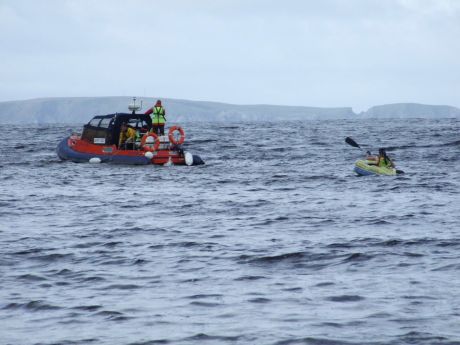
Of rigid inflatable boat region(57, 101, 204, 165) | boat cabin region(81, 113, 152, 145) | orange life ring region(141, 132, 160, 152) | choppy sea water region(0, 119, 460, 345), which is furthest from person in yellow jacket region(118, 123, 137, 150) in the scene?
choppy sea water region(0, 119, 460, 345)

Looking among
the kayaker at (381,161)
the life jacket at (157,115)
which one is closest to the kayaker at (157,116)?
the life jacket at (157,115)

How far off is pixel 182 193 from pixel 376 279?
1303 cm

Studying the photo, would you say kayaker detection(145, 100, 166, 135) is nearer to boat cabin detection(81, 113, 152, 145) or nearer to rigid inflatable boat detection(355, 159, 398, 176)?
boat cabin detection(81, 113, 152, 145)

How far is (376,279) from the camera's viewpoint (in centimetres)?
1223

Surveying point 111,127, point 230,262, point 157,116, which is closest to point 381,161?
point 157,116

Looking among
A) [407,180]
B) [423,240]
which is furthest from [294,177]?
[423,240]

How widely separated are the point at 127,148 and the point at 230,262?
801 inches

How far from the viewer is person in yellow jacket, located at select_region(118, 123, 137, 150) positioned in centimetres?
3306

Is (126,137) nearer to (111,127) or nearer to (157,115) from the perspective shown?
(111,127)

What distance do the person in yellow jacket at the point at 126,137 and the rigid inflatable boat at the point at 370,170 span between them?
9419mm

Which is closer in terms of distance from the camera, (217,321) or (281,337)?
(281,337)

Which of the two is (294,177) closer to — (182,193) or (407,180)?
(407,180)

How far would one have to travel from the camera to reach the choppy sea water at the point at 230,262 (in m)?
9.76

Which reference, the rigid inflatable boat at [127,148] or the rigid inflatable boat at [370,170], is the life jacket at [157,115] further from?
the rigid inflatable boat at [370,170]
